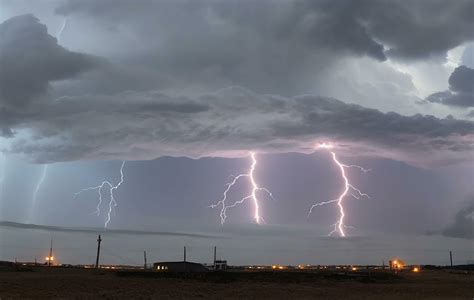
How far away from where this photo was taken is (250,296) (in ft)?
132

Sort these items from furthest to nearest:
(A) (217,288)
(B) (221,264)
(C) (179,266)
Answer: (B) (221,264)
(C) (179,266)
(A) (217,288)

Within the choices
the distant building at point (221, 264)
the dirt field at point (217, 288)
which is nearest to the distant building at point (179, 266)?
the distant building at point (221, 264)

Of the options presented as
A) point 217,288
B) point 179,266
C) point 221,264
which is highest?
point 221,264

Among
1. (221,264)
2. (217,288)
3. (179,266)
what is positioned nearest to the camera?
(217,288)

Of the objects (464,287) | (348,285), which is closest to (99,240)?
(348,285)

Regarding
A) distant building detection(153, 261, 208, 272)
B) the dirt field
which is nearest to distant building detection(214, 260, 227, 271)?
distant building detection(153, 261, 208, 272)

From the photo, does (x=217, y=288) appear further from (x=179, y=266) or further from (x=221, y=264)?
(x=221, y=264)

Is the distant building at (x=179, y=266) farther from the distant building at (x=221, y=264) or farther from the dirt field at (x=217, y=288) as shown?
the dirt field at (x=217, y=288)

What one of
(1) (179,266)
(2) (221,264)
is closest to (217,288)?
(1) (179,266)

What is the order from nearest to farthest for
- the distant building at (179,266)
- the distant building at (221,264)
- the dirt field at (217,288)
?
the dirt field at (217,288), the distant building at (179,266), the distant building at (221,264)

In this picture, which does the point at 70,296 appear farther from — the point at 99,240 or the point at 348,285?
the point at 99,240

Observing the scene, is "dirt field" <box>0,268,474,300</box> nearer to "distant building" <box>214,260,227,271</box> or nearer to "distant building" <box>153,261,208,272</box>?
"distant building" <box>153,261,208,272</box>

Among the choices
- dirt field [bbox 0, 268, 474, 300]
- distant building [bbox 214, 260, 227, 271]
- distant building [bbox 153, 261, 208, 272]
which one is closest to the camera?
dirt field [bbox 0, 268, 474, 300]

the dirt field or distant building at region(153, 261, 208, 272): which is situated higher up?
distant building at region(153, 261, 208, 272)
